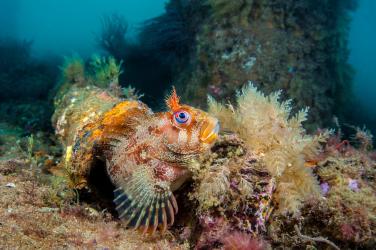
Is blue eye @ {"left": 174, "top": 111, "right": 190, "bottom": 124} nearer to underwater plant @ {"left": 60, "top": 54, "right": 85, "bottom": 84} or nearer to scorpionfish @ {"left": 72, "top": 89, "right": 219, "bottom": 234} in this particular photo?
scorpionfish @ {"left": 72, "top": 89, "right": 219, "bottom": 234}

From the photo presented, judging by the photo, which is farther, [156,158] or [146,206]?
[156,158]

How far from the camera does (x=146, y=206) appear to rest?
2.89 m

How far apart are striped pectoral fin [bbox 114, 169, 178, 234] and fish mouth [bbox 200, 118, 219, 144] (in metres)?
0.64

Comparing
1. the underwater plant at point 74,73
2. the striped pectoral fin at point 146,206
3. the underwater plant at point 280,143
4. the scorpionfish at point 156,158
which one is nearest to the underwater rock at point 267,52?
the underwater plant at point 74,73

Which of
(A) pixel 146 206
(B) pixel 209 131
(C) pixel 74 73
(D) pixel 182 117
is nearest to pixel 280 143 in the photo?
(B) pixel 209 131

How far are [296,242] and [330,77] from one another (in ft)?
21.0

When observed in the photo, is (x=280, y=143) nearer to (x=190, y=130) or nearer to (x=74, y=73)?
(x=190, y=130)

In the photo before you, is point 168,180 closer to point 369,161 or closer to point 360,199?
point 360,199

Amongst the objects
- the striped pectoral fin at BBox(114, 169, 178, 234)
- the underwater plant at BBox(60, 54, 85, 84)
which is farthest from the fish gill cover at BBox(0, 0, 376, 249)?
the underwater plant at BBox(60, 54, 85, 84)

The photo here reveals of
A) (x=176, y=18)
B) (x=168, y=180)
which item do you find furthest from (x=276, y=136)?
(x=176, y=18)

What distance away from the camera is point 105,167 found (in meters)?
3.83

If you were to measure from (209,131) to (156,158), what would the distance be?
0.68 metres

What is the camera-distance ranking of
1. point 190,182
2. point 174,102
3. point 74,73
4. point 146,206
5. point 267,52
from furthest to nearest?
point 74,73
point 267,52
point 190,182
point 174,102
point 146,206

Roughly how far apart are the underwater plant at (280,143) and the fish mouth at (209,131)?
18.8 inches
